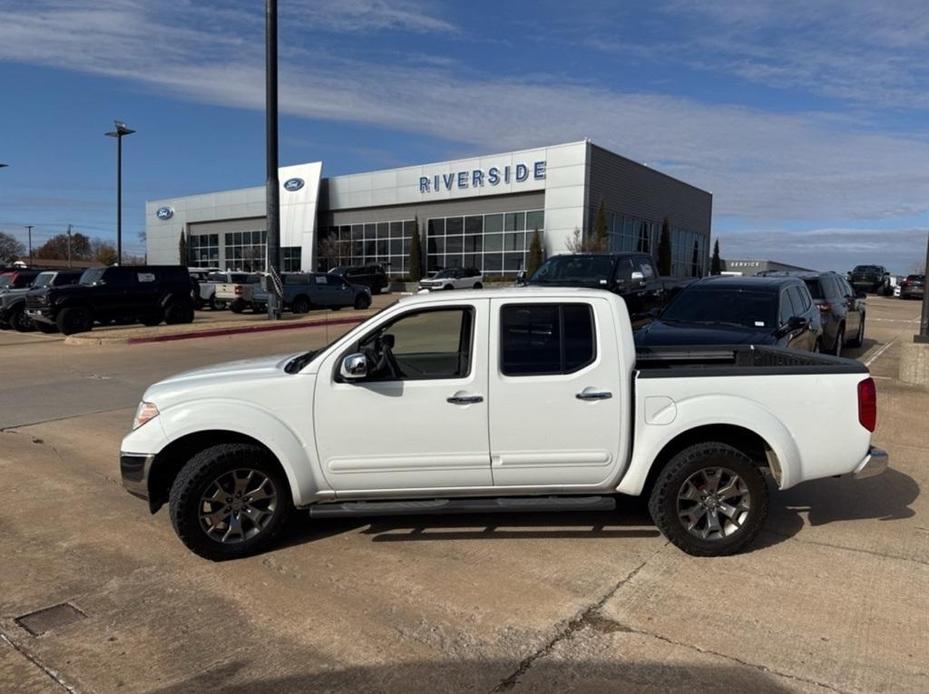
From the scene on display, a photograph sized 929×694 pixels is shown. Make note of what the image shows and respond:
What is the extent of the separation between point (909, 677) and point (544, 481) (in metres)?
2.10

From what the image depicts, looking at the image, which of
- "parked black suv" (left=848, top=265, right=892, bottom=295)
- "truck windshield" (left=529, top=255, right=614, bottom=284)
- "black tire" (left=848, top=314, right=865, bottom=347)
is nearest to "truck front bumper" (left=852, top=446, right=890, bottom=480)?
"truck windshield" (left=529, top=255, right=614, bottom=284)

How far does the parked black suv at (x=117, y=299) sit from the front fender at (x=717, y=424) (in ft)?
63.5

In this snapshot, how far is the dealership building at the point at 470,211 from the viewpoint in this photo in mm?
44625

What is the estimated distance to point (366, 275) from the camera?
1598 inches

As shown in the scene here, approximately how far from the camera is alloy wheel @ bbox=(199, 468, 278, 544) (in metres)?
4.48

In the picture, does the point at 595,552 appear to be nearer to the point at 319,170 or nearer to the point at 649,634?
the point at 649,634

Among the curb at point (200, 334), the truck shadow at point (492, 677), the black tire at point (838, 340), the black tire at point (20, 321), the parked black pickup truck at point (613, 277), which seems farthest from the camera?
the black tire at point (20, 321)

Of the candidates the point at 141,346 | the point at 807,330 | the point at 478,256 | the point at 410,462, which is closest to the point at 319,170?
the point at 478,256

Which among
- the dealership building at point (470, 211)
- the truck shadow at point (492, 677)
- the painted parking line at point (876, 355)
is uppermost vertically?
the dealership building at point (470, 211)

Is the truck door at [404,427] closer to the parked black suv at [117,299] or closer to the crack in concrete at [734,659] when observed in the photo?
the crack in concrete at [734,659]

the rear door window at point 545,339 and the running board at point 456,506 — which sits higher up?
the rear door window at point 545,339

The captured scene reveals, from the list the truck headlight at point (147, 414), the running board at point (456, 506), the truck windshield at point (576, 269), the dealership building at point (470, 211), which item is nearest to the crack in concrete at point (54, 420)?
the truck headlight at point (147, 414)

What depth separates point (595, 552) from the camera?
4.61 metres

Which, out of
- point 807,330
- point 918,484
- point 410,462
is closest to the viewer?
point 410,462
